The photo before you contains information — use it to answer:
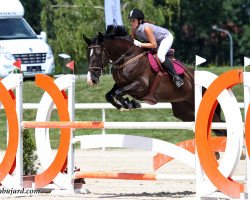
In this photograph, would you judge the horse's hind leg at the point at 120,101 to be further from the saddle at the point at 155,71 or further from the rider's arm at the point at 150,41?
the rider's arm at the point at 150,41

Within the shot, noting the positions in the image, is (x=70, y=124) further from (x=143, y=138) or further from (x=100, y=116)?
(x=100, y=116)

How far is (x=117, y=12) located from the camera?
1870 centimetres

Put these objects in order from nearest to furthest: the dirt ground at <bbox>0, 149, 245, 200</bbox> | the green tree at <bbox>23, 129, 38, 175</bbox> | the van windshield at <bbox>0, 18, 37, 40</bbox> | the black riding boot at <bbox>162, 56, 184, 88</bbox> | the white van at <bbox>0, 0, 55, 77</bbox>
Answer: the dirt ground at <bbox>0, 149, 245, 200</bbox>
the green tree at <bbox>23, 129, 38, 175</bbox>
the black riding boot at <bbox>162, 56, 184, 88</bbox>
the white van at <bbox>0, 0, 55, 77</bbox>
the van windshield at <bbox>0, 18, 37, 40</bbox>

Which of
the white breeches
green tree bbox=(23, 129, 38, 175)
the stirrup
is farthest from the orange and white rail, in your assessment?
the stirrup

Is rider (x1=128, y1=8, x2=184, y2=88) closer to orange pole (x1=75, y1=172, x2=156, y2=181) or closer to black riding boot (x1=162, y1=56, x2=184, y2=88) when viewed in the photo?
black riding boot (x1=162, y1=56, x2=184, y2=88)

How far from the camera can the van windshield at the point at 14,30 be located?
2164cm

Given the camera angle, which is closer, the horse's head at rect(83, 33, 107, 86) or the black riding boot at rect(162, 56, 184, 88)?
the horse's head at rect(83, 33, 107, 86)

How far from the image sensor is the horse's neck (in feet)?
37.3

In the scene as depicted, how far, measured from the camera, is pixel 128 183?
11492mm

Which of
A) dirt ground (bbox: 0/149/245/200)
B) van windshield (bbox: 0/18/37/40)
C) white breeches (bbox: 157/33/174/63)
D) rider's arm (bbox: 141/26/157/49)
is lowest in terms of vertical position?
van windshield (bbox: 0/18/37/40)

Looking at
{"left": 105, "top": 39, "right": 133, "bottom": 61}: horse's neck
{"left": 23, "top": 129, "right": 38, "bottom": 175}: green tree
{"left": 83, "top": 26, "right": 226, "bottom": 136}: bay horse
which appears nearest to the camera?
{"left": 23, "top": 129, "right": 38, "bottom": 175}: green tree

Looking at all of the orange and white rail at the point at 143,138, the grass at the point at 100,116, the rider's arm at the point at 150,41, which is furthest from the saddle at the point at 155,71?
the grass at the point at 100,116

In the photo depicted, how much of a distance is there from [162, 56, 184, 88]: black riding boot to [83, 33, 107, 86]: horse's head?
0.75 m

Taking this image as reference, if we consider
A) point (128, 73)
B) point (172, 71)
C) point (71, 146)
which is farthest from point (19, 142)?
point (172, 71)
